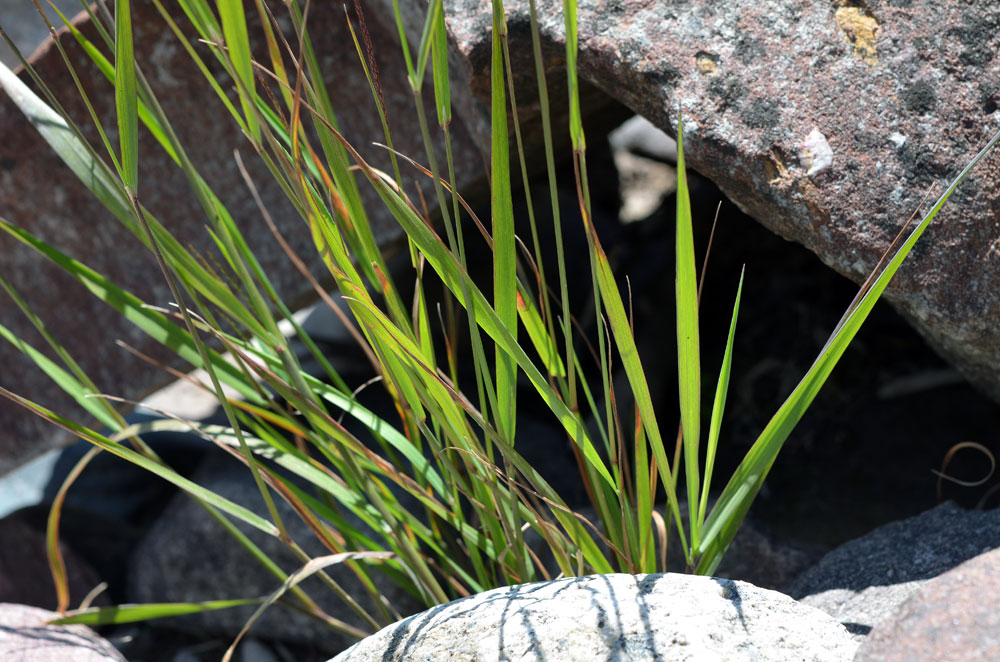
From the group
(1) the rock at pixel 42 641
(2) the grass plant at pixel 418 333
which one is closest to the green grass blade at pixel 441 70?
(2) the grass plant at pixel 418 333

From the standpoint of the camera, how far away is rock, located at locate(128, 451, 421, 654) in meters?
1.28

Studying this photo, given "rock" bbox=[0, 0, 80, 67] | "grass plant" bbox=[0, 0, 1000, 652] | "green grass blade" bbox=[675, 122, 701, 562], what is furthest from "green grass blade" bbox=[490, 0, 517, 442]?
"rock" bbox=[0, 0, 80, 67]

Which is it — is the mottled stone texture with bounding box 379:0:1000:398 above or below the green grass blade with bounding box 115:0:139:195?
below

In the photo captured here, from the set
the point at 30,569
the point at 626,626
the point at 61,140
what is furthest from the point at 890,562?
the point at 30,569

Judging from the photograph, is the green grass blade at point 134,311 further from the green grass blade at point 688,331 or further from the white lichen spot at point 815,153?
the white lichen spot at point 815,153

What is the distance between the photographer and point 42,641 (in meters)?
0.98

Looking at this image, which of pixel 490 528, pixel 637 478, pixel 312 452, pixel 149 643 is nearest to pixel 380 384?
pixel 312 452

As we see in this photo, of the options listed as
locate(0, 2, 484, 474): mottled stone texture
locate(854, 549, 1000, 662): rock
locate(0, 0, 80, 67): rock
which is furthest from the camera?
locate(0, 0, 80, 67): rock

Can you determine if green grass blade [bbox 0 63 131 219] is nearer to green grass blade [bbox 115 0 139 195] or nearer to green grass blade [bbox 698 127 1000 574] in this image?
green grass blade [bbox 115 0 139 195]

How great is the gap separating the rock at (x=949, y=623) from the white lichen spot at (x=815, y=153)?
40 centimetres

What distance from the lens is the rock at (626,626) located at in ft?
2.02

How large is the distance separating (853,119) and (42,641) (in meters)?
1.11

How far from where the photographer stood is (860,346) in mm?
1415

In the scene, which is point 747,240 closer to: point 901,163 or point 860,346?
point 860,346
